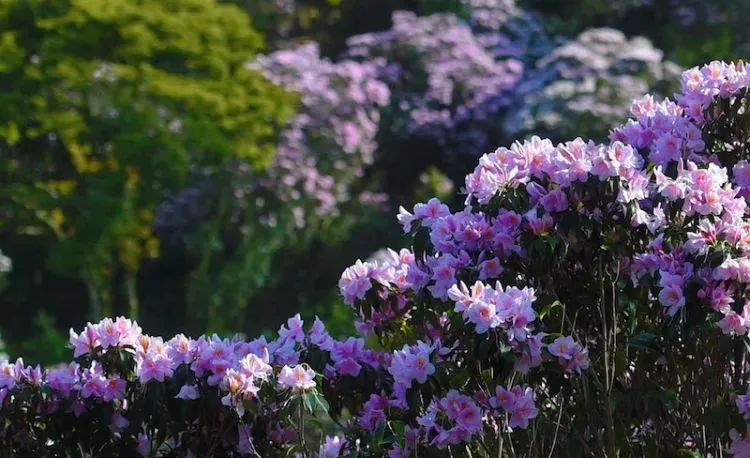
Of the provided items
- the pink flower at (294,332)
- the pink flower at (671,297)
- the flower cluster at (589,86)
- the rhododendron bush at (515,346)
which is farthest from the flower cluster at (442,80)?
the pink flower at (671,297)

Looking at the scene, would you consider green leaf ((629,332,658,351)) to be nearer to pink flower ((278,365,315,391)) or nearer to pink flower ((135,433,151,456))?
pink flower ((278,365,315,391))

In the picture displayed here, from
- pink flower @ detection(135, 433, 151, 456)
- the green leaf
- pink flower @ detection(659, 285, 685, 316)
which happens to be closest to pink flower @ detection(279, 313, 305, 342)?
pink flower @ detection(135, 433, 151, 456)

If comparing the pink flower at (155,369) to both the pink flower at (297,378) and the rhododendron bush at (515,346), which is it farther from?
the pink flower at (297,378)

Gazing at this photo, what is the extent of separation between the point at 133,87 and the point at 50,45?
2.34 feet

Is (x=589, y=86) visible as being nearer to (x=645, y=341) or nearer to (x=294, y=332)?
(x=294, y=332)

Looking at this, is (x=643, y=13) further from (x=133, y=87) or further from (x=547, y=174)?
(x=547, y=174)

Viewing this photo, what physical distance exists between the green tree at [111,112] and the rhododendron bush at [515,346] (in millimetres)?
6917

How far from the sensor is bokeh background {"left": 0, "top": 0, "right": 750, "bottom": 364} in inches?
415

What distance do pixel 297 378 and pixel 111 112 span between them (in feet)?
25.4

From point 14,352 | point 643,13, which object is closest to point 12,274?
point 14,352

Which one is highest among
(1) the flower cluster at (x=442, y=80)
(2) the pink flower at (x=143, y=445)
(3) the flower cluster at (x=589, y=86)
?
(2) the pink flower at (x=143, y=445)

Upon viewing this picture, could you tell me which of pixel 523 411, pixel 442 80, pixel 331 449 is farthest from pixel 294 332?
pixel 442 80

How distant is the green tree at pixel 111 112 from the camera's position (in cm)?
1035

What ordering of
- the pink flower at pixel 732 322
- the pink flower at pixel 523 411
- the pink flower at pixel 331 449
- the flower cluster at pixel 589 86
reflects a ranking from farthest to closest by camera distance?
1. the flower cluster at pixel 589 86
2. the pink flower at pixel 331 449
3. the pink flower at pixel 523 411
4. the pink flower at pixel 732 322
